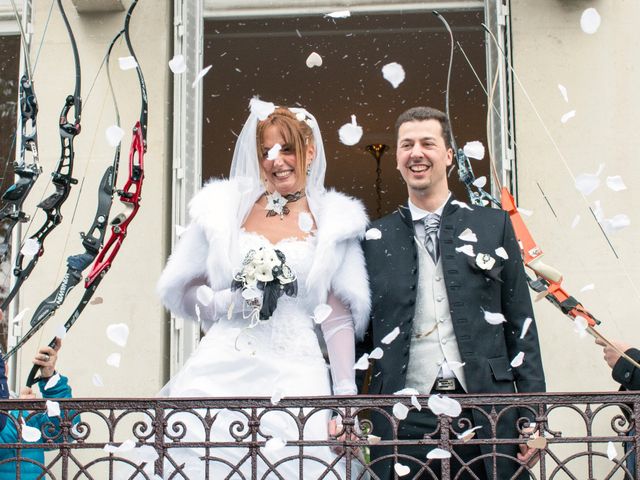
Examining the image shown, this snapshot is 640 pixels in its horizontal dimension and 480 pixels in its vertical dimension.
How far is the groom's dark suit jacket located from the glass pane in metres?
2.78

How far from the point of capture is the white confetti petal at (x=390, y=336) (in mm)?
4672

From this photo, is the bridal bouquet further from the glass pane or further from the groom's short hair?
the glass pane

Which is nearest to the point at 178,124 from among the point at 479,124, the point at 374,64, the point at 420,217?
the point at 374,64

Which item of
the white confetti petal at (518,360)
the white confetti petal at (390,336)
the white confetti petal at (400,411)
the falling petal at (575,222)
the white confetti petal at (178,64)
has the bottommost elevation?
the white confetti petal at (400,411)

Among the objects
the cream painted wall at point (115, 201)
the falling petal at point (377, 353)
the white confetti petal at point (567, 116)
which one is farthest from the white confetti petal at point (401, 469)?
the white confetti petal at point (567, 116)

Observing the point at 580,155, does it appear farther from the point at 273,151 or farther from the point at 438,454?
the point at 438,454

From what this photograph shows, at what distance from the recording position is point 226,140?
963 centimetres

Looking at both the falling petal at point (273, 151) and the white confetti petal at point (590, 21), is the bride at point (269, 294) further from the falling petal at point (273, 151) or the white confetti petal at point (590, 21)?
the white confetti petal at point (590, 21)

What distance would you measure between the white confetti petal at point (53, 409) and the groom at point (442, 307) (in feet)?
3.94

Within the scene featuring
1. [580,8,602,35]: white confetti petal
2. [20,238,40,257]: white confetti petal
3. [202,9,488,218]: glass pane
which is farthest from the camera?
[202,9,488,218]: glass pane

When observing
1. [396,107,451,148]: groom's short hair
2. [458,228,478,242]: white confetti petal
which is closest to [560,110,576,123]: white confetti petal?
[396,107,451,148]: groom's short hair

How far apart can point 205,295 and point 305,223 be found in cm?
52

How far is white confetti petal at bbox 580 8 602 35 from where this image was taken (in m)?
6.90

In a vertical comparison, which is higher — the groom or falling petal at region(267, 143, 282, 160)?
falling petal at region(267, 143, 282, 160)
